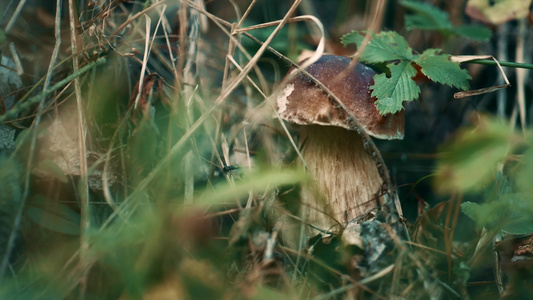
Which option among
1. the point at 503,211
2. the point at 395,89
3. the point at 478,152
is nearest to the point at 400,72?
the point at 395,89

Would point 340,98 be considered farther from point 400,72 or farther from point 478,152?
point 478,152

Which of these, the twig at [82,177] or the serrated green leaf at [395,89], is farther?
the serrated green leaf at [395,89]

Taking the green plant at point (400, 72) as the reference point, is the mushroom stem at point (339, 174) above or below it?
below

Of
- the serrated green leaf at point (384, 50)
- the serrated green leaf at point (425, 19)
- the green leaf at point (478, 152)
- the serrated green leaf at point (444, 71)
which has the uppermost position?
the serrated green leaf at point (425, 19)

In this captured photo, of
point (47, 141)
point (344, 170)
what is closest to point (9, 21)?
point (47, 141)

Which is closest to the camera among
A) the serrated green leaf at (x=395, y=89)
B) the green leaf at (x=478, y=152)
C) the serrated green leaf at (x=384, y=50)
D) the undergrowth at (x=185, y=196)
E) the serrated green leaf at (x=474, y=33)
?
the green leaf at (x=478, y=152)

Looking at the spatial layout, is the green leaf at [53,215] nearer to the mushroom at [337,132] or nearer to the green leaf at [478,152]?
the mushroom at [337,132]

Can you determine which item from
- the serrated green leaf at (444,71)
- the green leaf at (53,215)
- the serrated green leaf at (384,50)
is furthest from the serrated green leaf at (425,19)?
the green leaf at (53,215)
